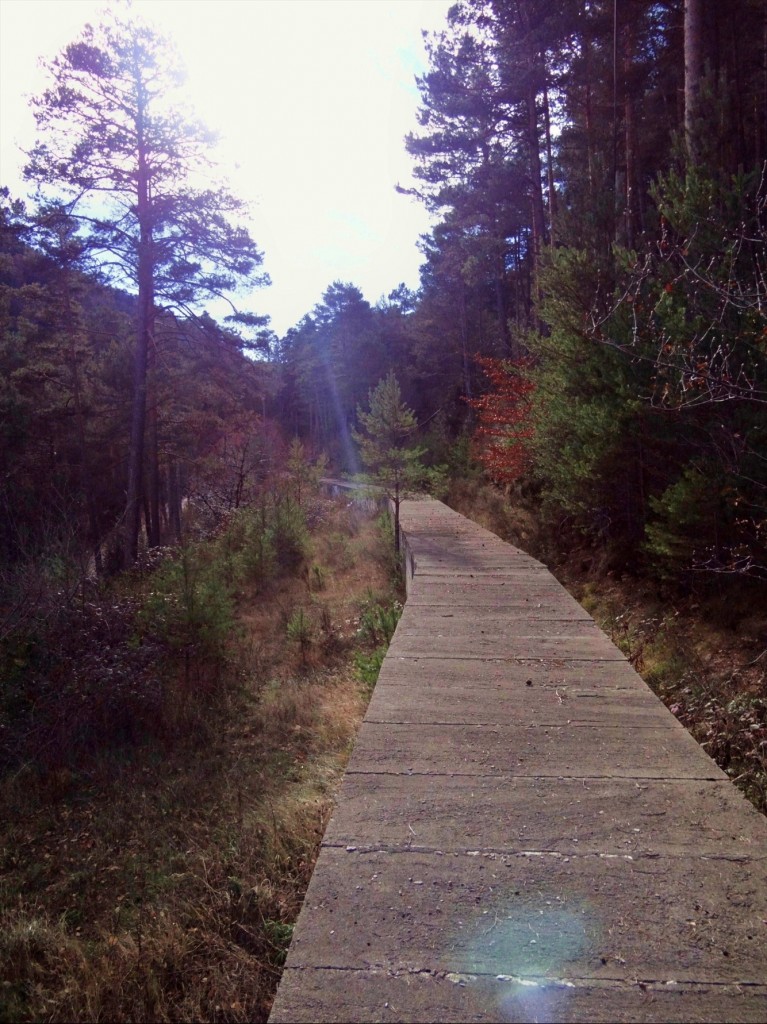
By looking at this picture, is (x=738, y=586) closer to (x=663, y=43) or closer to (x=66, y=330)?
(x=663, y=43)

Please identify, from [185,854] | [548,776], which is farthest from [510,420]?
[548,776]

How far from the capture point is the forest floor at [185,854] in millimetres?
2736

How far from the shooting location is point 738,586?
7.40m

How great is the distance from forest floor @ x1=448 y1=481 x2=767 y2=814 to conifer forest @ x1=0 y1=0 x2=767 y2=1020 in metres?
0.06

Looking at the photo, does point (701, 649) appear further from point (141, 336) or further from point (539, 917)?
point (141, 336)

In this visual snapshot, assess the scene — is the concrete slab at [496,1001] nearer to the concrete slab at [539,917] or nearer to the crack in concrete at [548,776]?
the concrete slab at [539,917]

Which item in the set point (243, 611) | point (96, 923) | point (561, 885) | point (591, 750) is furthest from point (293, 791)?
point (243, 611)

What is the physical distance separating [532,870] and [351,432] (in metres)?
15.2

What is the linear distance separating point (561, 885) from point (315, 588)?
33.2 ft

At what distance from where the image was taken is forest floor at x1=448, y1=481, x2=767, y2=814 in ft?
15.1

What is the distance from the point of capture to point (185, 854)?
13.7 feet

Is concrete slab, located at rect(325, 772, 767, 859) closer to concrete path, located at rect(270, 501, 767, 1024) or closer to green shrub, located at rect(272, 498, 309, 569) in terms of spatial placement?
concrete path, located at rect(270, 501, 767, 1024)

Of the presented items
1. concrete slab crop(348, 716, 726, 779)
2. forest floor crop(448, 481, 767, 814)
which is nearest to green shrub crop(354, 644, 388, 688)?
forest floor crop(448, 481, 767, 814)

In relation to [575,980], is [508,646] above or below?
above
